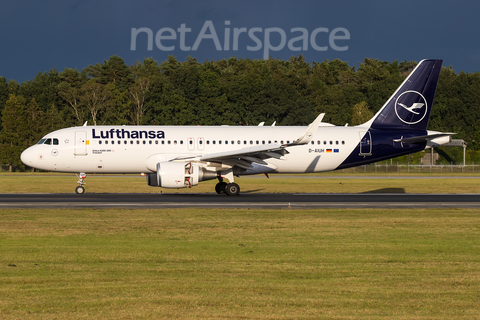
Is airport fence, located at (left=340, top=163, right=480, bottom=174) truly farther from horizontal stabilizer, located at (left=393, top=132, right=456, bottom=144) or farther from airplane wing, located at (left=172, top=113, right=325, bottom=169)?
airplane wing, located at (left=172, top=113, right=325, bottom=169)

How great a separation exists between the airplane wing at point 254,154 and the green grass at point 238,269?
1022 cm

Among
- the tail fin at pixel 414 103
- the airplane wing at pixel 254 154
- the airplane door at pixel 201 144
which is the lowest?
the airplane wing at pixel 254 154

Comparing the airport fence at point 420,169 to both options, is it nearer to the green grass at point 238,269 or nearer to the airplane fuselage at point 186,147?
the airplane fuselage at point 186,147

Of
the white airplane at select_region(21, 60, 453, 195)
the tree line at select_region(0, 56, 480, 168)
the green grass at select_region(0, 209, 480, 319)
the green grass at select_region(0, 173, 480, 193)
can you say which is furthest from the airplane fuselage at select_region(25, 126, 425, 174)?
the tree line at select_region(0, 56, 480, 168)

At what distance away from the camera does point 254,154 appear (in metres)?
29.7

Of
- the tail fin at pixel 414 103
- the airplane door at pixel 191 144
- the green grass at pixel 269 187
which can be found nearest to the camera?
the airplane door at pixel 191 144

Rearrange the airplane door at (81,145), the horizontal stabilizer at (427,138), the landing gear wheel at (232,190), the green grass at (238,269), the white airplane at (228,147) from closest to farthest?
the green grass at (238,269)
the landing gear wheel at (232,190)
the white airplane at (228,147)
the airplane door at (81,145)
the horizontal stabilizer at (427,138)

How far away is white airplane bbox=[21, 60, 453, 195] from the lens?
31.1m

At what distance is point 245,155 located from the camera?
1167 inches

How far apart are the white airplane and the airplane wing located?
6cm

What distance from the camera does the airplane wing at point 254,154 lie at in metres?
28.7

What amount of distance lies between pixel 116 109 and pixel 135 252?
3682 inches

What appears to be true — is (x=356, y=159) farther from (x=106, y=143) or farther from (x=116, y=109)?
(x=116, y=109)

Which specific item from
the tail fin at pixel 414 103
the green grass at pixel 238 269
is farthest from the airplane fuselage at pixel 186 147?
the green grass at pixel 238 269
